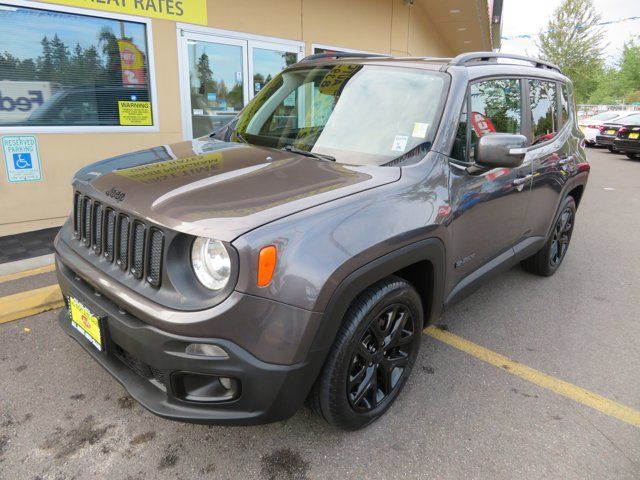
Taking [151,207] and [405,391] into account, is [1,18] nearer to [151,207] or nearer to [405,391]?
[151,207]

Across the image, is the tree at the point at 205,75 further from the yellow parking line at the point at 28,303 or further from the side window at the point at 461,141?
the side window at the point at 461,141

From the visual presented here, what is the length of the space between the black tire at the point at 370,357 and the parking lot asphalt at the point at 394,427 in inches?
5.9

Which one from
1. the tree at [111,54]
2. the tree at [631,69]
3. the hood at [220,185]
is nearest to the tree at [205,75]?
the tree at [111,54]

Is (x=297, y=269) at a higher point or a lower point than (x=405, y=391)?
higher

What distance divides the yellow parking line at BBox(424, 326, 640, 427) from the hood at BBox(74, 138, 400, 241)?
5.07 ft

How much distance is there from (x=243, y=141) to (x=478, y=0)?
34.6 feet

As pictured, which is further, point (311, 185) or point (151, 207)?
point (311, 185)

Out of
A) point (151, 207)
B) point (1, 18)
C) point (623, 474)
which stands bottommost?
point (623, 474)

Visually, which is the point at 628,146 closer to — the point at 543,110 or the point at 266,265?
the point at 543,110

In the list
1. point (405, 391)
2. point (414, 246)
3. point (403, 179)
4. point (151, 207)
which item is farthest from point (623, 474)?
point (151, 207)

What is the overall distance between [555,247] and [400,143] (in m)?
2.79

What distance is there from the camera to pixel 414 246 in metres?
2.30

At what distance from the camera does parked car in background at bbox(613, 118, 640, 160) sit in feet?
48.9

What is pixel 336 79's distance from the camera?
124 inches
